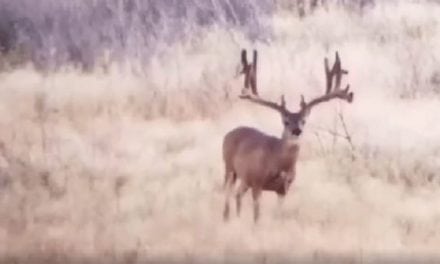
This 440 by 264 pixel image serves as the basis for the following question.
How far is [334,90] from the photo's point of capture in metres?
1.84

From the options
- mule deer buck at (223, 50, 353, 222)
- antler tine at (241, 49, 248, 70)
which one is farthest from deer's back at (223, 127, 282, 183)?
antler tine at (241, 49, 248, 70)

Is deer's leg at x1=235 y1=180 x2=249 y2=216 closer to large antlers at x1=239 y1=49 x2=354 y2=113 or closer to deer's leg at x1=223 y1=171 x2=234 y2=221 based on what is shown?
deer's leg at x1=223 y1=171 x2=234 y2=221

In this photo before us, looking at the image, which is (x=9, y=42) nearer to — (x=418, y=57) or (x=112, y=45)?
(x=112, y=45)

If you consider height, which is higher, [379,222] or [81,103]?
[81,103]

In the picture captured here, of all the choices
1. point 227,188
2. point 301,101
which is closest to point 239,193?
point 227,188

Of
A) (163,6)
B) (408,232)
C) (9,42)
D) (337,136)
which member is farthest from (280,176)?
(9,42)

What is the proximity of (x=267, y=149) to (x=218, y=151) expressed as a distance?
88 mm

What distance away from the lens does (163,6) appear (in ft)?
6.17

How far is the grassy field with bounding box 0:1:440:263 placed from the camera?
183 centimetres

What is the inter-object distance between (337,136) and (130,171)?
1.23 feet

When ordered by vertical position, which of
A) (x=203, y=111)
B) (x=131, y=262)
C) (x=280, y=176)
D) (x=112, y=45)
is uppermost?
(x=112, y=45)

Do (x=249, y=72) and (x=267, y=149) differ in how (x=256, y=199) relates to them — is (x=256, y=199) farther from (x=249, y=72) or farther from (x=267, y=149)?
(x=249, y=72)

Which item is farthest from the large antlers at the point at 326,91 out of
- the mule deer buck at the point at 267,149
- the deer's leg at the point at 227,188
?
the deer's leg at the point at 227,188

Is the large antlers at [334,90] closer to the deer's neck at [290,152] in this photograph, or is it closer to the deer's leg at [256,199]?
the deer's neck at [290,152]
